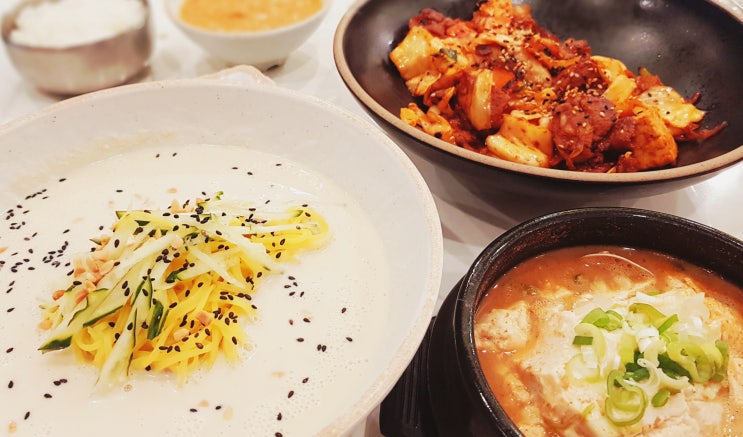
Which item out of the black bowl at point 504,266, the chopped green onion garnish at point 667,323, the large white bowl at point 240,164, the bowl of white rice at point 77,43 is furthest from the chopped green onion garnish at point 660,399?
the bowl of white rice at point 77,43

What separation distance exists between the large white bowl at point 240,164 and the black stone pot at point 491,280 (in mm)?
82

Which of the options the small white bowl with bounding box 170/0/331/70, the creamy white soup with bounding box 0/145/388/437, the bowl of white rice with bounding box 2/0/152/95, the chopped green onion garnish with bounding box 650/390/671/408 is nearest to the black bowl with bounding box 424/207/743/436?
the creamy white soup with bounding box 0/145/388/437

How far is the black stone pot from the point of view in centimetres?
110

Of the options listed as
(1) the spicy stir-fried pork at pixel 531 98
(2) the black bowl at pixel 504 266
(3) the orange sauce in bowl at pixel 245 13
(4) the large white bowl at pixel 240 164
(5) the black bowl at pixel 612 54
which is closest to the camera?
(2) the black bowl at pixel 504 266

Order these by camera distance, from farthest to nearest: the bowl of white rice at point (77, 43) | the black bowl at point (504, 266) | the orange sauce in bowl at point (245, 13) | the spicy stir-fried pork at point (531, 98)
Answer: the orange sauce in bowl at point (245, 13)
the bowl of white rice at point (77, 43)
the spicy stir-fried pork at point (531, 98)
the black bowl at point (504, 266)

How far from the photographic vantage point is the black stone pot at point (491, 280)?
110 cm

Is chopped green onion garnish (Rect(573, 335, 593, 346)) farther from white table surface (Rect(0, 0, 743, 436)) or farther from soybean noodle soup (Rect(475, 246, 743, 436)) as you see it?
white table surface (Rect(0, 0, 743, 436))

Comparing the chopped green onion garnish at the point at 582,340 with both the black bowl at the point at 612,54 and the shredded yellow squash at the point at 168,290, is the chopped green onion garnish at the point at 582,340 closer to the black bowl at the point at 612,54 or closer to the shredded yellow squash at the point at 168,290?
the black bowl at the point at 612,54

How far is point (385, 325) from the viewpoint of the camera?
1346mm

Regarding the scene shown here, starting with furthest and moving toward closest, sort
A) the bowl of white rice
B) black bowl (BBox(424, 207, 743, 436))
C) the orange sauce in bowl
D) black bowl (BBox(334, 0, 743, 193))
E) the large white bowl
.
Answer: the orange sauce in bowl < the bowl of white rice < black bowl (BBox(334, 0, 743, 193)) < the large white bowl < black bowl (BBox(424, 207, 743, 436))

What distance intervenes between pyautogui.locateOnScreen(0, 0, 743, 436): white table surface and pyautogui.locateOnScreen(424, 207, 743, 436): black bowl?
246 mm

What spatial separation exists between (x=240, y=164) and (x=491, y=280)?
867 mm

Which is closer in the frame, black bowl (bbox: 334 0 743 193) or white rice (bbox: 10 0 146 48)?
black bowl (bbox: 334 0 743 193)

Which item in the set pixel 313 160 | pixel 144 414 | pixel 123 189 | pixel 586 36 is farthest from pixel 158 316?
pixel 586 36
